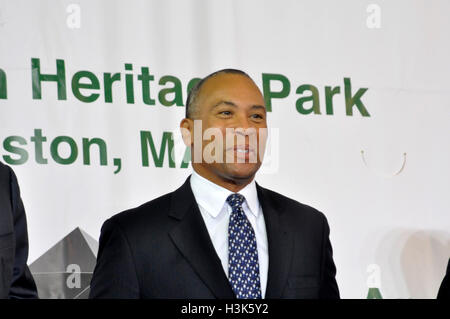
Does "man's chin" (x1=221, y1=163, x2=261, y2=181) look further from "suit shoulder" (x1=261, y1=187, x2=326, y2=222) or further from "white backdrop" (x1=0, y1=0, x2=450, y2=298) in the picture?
"white backdrop" (x1=0, y1=0, x2=450, y2=298)

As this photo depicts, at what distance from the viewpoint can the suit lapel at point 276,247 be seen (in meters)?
2.13

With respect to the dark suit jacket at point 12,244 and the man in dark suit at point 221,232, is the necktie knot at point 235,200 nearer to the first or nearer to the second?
the man in dark suit at point 221,232

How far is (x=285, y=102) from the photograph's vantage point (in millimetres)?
3008

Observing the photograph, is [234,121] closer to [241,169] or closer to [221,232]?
[241,169]

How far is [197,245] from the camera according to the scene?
215 centimetres

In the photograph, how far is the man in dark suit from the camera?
212cm

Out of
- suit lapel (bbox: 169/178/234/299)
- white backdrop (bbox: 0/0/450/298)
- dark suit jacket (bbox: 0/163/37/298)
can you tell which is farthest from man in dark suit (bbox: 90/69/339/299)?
white backdrop (bbox: 0/0/450/298)

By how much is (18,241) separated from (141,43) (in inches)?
35.1

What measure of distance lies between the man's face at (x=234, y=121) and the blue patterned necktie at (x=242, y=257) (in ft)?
0.32

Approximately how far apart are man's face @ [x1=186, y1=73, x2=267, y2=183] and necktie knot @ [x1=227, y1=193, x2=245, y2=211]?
0.13 feet

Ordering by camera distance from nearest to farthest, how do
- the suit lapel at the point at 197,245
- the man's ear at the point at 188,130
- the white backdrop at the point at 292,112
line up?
the suit lapel at the point at 197,245, the man's ear at the point at 188,130, the white backdrop at the point at 292,112

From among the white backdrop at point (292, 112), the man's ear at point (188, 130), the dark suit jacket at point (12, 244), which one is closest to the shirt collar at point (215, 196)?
the man's ear at point (188, 130)
